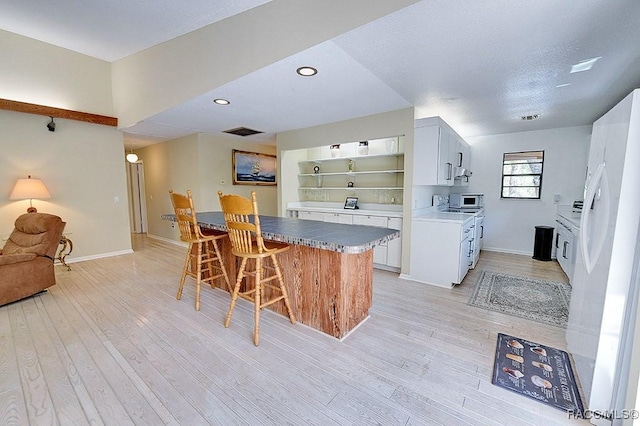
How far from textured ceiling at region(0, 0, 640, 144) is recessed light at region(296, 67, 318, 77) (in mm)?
67

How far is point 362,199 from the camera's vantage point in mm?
4812

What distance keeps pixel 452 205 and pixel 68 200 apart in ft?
23.1

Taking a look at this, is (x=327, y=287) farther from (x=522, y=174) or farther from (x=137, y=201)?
(x=137, y=201)

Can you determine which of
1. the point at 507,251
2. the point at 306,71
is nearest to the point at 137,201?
the point at 306,71

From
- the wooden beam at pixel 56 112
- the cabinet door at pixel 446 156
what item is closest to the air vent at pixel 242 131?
the wooden beam at pixel 56 112

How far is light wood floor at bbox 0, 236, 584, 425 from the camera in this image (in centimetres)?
148

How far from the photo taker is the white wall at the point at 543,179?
464 centimetres

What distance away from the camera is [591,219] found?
165 cm

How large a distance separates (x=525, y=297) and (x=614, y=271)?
2.08 metres

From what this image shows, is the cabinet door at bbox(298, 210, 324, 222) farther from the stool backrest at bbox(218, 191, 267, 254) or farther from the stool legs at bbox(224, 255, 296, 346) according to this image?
the stool backrest at bbox(218, 191, 267, 254)

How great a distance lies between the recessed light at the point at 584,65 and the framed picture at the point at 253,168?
534 centimetres

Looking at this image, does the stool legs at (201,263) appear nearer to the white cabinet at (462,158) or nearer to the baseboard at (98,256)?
the baseboard at (98,256)


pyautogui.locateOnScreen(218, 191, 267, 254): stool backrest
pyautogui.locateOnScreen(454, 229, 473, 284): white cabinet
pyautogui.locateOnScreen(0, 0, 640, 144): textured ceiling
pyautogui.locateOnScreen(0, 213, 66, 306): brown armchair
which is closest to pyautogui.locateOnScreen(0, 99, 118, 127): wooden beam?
pyautogui.locateOnScreen(0, 0, 640, 144): textured ceiling

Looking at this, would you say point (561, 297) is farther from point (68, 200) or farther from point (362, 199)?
point (68, 200)
